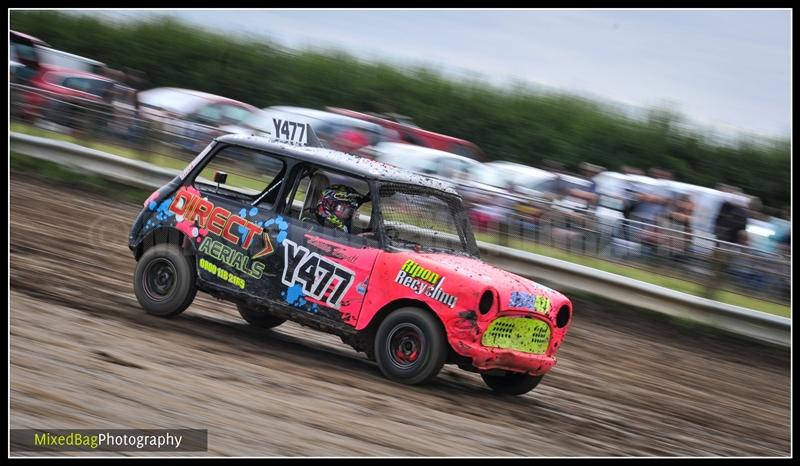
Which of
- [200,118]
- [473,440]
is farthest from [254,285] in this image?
[200,118]

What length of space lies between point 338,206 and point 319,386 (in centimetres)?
167

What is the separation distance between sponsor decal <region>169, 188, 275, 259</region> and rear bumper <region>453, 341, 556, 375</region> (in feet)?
6.02

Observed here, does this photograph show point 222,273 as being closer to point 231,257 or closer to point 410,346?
point 231,257

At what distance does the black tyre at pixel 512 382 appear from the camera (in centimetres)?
828

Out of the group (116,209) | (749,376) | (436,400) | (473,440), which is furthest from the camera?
(116,209)

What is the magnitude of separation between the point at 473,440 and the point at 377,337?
62.7 inches

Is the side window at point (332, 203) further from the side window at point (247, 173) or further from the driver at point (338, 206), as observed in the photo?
the side window at point (247, 173)

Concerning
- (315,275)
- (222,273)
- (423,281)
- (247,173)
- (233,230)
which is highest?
(247,173)

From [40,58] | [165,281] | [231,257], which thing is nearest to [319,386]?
[231,257]

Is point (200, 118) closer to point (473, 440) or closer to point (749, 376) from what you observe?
point (749, 376)

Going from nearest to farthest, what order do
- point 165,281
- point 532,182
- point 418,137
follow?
point 165,281
point 532,182
point 418,137

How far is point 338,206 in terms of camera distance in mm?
8305

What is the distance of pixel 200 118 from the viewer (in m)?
18.5

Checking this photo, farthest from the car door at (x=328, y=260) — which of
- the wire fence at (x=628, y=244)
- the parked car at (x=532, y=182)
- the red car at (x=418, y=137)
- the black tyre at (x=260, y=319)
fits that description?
the red car at (x=418, y=137)
